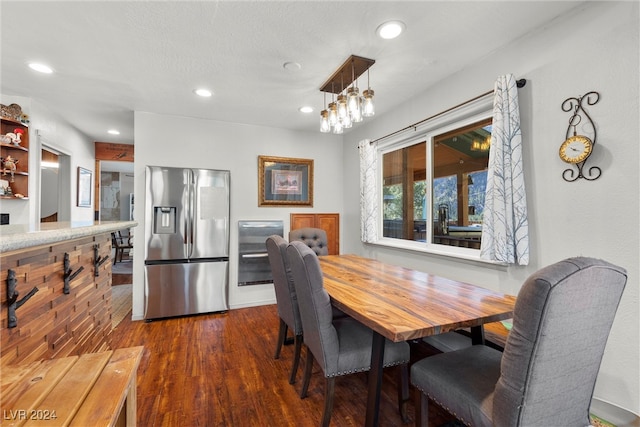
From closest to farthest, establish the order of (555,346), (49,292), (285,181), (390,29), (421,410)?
1. (555,346)
2. (49,292)
3. (421,410)
4. (390,29)
5. (285,181)

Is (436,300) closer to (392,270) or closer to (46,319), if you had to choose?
(392,270)

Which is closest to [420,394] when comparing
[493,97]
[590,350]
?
[590,350]

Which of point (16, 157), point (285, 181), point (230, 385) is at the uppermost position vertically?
point (16, 157)

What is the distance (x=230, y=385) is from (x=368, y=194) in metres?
2.45

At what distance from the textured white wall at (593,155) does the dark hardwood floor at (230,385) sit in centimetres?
103

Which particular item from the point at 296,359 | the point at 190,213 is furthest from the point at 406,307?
the point at 190,213

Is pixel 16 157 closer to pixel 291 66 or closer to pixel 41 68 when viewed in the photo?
pixel 41 68

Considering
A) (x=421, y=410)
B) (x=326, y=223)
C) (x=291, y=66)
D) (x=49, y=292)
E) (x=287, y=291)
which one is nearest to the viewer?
(x=49, y=292)

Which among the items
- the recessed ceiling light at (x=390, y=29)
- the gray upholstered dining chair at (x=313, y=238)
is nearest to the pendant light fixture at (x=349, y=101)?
the recessed ceiling light at (x=390, y=29)

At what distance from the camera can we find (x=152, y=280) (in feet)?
10.7

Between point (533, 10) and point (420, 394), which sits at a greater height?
point (533, 10)

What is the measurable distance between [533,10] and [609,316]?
1.76 metres

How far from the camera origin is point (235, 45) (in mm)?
2037

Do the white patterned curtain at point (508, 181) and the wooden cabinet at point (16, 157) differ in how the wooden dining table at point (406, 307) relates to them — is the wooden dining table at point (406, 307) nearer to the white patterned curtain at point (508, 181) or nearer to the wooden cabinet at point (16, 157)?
the white patterned curtain at point (508, 181)
